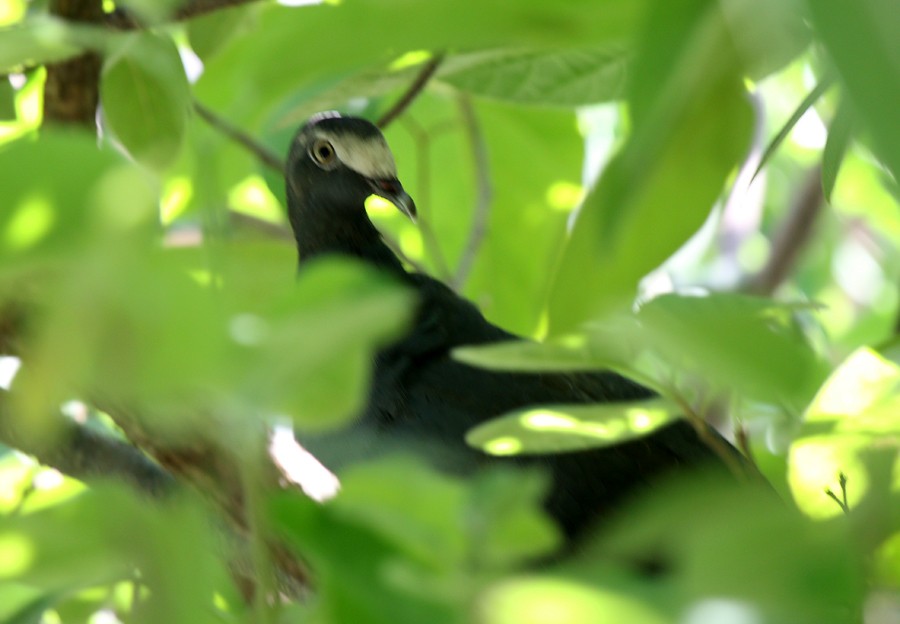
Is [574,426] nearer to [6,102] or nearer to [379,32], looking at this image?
[379,32]

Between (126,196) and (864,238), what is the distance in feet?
7.98

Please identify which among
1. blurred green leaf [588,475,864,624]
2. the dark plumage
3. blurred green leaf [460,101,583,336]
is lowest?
the dark plumage

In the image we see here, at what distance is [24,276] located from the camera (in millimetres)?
266

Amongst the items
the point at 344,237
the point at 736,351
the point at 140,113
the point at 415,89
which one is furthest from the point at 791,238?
the point at 736,351

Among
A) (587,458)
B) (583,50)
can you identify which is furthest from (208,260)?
(587,458)

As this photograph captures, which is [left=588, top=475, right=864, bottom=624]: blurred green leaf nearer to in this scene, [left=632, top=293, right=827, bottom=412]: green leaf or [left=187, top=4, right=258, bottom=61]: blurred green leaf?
[left=632, top=293, right=827, bottom=412]: green leaf

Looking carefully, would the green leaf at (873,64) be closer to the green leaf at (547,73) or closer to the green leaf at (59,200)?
the green leaf at (59,200)

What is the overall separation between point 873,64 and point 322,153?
0.93 meters

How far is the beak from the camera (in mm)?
959

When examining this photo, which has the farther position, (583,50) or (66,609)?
(583,50)

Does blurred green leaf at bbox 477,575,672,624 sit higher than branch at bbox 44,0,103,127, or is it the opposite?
blurred green leaf at bbox 477,575,672,624

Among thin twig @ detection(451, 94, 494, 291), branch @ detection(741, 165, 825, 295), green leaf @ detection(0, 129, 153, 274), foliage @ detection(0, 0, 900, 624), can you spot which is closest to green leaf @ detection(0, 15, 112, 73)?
foliage @ detection(0, 0, 900, 624)

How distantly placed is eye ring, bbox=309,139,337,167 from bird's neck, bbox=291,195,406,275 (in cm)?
5

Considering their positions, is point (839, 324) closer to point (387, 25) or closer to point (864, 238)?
point (864, 238)
